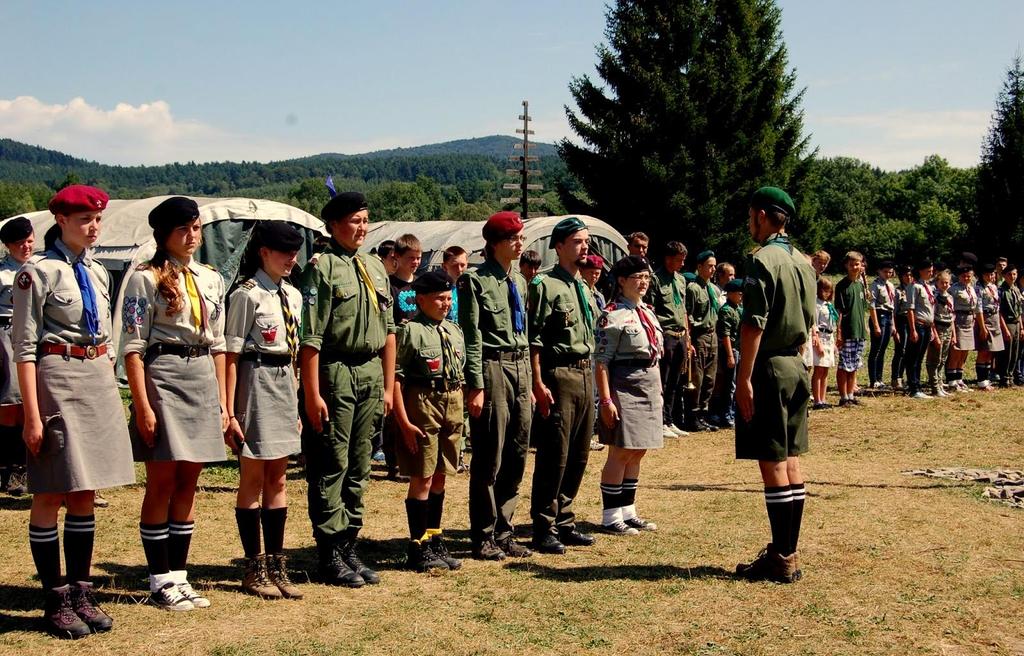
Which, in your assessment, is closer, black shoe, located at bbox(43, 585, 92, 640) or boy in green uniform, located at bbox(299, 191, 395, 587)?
black shoe, located at bbox(43, 585, 92, 640)

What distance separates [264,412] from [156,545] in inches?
35.1

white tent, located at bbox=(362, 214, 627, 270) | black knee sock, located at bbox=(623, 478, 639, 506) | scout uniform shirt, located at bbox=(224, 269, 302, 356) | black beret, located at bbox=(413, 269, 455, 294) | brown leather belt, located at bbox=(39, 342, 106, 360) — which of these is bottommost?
black knee sock, located at bbox=(623, 478, 639, 506)

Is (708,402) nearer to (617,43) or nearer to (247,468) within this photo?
(247,468)

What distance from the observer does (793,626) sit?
5.40m

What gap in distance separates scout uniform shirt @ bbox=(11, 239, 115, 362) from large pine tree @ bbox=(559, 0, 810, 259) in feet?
100

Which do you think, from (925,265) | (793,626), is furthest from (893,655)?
(925,265)

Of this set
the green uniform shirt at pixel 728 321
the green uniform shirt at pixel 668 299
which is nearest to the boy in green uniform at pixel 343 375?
the green uniform shirt at pixel 668 299

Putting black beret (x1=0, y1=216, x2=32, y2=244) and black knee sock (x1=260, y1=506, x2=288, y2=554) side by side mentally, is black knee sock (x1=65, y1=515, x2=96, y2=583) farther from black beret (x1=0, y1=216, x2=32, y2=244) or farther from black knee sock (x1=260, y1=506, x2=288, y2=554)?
black beret (x1=0, y1=216, x2=32, y2=244)

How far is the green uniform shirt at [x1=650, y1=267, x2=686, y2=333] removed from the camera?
11.7 meters

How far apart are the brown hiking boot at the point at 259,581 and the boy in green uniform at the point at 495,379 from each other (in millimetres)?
1528

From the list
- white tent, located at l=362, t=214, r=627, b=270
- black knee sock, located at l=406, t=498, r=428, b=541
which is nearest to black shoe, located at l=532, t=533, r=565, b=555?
black knee sock, located at l=406, t=498, r=428, b=541

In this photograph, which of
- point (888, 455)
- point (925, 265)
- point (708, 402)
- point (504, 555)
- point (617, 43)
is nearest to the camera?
point (504, 555)

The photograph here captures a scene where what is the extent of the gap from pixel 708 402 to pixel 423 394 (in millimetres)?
7608

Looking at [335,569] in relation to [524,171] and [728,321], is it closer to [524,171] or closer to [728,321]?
[728,321]
